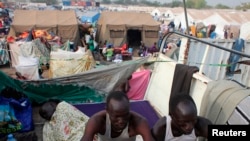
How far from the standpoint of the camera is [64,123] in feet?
10.1

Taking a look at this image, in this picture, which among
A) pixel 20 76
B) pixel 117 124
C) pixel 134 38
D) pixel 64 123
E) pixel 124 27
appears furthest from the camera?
pixel 134 38

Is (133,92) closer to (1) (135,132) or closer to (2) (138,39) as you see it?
(1) (135,132)

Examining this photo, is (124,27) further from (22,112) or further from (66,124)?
(66,124)

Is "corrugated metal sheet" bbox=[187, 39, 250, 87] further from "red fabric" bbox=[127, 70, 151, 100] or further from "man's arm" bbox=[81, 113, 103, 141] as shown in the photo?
"man's arm" bbox=[81, 113, 103, 141]

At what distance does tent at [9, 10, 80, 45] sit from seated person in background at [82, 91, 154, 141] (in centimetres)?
1290

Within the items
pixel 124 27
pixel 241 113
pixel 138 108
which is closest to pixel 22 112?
pixel 138 108

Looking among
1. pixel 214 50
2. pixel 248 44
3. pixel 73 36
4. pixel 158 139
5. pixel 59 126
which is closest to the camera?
pixel 158 139

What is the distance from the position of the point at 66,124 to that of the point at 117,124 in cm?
147

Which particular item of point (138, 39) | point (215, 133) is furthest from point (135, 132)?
point (138, 39)

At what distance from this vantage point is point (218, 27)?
20.4 meters

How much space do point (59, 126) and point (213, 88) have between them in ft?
5.91

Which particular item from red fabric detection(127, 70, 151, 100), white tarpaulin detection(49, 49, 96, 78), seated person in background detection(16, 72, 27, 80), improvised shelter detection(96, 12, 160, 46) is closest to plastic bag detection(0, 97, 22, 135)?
red fabric detection(127, 70, 151, 100)

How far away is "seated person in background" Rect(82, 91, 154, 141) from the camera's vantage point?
176 centimetres

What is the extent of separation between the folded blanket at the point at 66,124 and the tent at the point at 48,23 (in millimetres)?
11525
